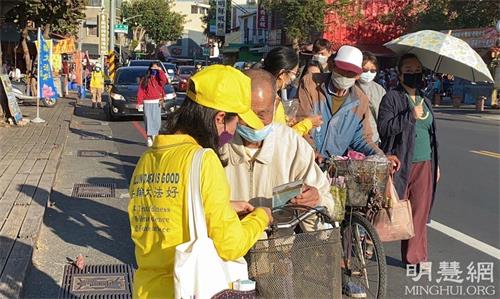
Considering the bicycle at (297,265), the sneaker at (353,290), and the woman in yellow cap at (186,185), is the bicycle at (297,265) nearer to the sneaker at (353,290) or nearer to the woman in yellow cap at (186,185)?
the woman in yellow cap at (186,185)

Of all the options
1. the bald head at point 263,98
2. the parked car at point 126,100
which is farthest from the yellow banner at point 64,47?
the bald head at point 263,98

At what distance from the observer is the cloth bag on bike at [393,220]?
443 centimetres

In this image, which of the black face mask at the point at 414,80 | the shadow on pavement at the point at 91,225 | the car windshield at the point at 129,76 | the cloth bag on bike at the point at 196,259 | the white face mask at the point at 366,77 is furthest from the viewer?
the car windshield at the point at 129,76

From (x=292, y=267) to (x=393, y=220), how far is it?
211 centimetres

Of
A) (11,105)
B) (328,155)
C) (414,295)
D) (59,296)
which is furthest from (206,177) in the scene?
(11,105)

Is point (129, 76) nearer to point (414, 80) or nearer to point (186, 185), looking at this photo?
point (414, 80)

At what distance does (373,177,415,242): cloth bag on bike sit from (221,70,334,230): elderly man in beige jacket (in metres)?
1.08

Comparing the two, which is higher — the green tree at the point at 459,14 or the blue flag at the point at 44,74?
the green tree at the point at 459,14

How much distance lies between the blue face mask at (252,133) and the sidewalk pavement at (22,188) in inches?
92.7

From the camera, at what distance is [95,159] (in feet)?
36.8

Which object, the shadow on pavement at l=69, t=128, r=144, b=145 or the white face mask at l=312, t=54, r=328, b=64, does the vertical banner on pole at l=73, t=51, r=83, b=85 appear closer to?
the shadow on pavement at l=69, t=128, r=144, b=145

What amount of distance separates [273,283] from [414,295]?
2.86 m

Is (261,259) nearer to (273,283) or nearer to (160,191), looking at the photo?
(273,283)

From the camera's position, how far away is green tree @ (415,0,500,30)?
34688mm
